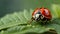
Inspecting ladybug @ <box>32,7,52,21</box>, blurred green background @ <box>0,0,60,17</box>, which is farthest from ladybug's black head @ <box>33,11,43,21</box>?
blurred green background @ <box>0,0,60,17</box>

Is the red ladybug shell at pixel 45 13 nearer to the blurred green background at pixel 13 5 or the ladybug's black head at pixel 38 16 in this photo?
the ladybug's black head at pixel 38 16

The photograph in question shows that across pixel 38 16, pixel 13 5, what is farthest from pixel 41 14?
pixel 13 5

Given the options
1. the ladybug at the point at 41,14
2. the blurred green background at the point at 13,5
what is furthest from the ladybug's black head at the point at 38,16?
the blurred green background at the point at 13,5

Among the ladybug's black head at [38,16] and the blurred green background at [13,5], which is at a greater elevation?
the blurred green background at [13,5]

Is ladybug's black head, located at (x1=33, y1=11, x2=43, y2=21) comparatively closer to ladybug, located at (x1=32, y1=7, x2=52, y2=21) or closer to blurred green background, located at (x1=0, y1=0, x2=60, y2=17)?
ladybug, located at (x1=32, y1=7, x2=52, y2=21)

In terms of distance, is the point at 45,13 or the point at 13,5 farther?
the point at 13,5

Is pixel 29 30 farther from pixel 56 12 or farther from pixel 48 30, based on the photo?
pixel 56 12

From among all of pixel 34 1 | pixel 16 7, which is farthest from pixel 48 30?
pixel 16 7

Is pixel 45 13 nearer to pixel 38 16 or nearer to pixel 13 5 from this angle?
pixel 38 16

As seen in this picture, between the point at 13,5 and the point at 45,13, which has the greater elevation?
the point at 13,5
